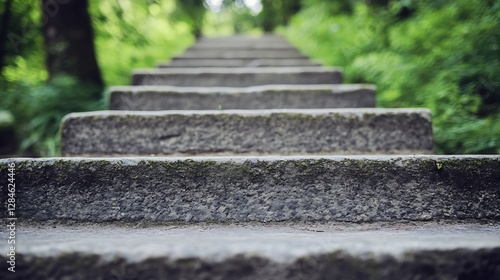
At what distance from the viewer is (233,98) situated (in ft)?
8.08

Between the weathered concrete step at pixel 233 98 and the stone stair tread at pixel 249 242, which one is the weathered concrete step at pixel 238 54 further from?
the stone stair tread at pixel 249 242

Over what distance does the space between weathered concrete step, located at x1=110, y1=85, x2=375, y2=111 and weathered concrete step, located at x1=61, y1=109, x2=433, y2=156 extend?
21.6 inches

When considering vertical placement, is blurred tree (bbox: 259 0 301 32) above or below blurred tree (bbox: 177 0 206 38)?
above

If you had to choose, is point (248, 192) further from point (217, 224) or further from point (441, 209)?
point (441, 209)


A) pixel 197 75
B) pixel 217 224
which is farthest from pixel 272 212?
pixel 197 75

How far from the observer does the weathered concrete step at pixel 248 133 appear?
1.89 m

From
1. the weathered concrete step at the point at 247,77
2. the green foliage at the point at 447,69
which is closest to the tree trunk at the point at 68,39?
the weathered concrete step at the point at 247,77

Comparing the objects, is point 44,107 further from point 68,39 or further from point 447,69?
point 447,69

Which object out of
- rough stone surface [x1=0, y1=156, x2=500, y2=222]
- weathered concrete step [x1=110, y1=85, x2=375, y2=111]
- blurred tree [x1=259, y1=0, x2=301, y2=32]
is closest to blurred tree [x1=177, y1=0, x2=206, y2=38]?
blurred tree [x1=259, y1=0, x2=301, y2=32]

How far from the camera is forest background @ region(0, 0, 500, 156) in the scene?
2.10m

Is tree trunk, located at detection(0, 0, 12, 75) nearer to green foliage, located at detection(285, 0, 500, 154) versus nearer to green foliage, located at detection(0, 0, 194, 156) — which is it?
green foliage, located at detection(0, 0, 194, 156)

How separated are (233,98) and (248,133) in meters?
0.63

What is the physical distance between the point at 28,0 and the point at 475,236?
135 inches

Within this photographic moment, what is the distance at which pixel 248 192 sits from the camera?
4.46 feet
